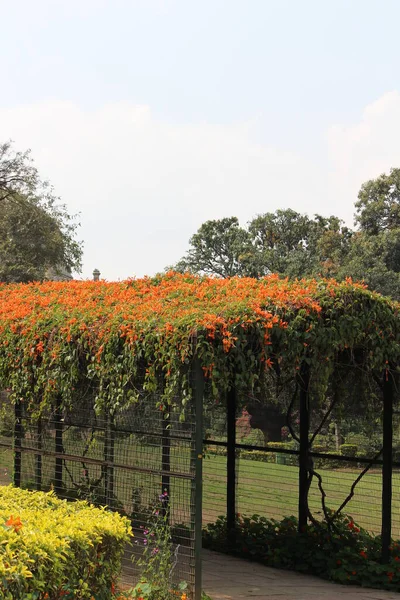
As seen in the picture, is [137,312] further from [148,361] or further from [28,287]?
[28,287]

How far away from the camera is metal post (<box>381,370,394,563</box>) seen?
852 centimetres

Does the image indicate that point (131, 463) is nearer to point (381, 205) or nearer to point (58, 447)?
point (58, 447)

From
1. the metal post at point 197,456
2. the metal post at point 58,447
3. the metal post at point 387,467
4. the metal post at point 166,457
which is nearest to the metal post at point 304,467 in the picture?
the metal post at point 387,467

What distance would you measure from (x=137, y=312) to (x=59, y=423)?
223 centimetres

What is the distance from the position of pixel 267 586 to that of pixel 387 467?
5.70ft

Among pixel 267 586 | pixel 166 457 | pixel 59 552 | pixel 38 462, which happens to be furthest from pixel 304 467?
pixel 59 552

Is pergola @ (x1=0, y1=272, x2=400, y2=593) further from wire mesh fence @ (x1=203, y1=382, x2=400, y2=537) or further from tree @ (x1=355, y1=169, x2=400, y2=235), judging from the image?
tree @ (x1=355, y1=169, x2=400, y2=235)

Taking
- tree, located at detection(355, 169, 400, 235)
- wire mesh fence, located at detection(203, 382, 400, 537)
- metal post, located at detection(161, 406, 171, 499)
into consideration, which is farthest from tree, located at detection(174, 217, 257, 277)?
metal post, located at detection(161, 406, 171, 499)

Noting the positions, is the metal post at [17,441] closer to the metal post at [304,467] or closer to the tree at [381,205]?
the metal post at [304,467]

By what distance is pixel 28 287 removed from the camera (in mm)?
11234

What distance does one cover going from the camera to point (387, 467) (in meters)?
8.58

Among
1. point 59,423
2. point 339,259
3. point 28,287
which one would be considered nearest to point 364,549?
point 59,423

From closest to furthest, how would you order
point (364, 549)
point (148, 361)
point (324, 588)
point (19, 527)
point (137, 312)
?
point (19, 527), point (148, 361), point (137, 312), point (324, 588), point (364, 549)

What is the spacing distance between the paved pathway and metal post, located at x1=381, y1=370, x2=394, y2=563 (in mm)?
569
